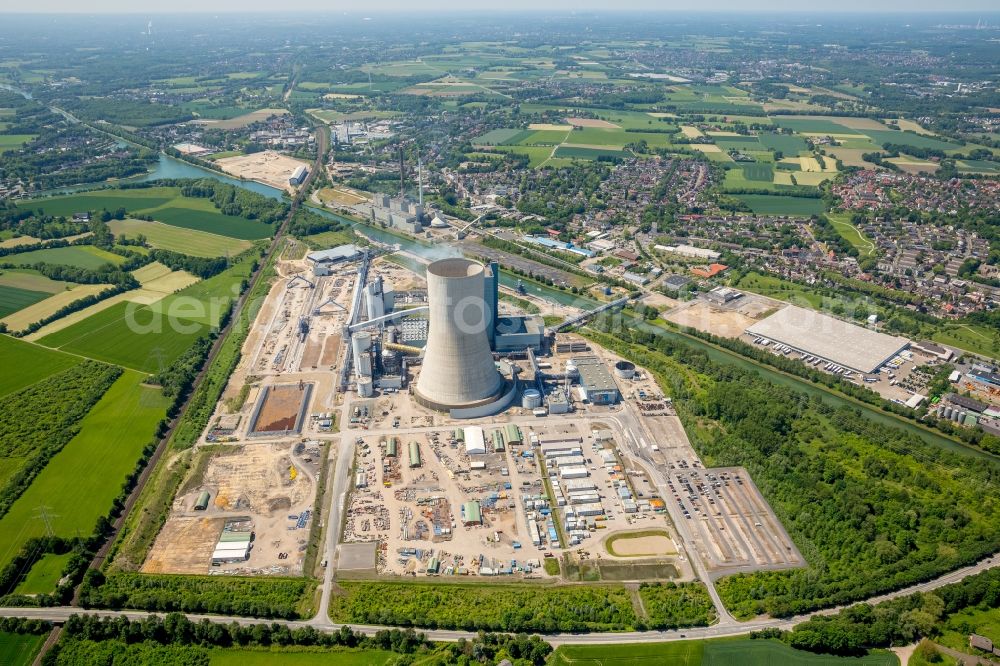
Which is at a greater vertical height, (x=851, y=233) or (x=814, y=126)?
(x=814, y=126)

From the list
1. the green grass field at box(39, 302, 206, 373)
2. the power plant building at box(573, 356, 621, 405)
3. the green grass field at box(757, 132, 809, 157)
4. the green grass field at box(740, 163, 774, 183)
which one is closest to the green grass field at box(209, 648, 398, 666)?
the power plant building at box(573, 356, 621, 405)

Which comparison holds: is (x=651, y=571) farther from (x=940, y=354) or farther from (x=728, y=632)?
(x=940, y=354)

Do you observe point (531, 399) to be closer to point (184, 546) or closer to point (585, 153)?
point (184, 546)

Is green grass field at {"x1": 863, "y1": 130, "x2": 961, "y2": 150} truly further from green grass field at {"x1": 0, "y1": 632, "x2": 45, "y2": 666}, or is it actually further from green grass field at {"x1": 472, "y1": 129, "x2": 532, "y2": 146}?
green grass field at {"x1": 0, "y1": 632, "x2": 45, "y2": 666}

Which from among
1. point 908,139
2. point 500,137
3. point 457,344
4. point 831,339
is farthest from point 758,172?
point 457,344

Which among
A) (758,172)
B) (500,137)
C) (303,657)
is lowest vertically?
(303,657)

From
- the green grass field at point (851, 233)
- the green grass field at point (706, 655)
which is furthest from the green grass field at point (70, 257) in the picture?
the green grass field at point (851, 233)
